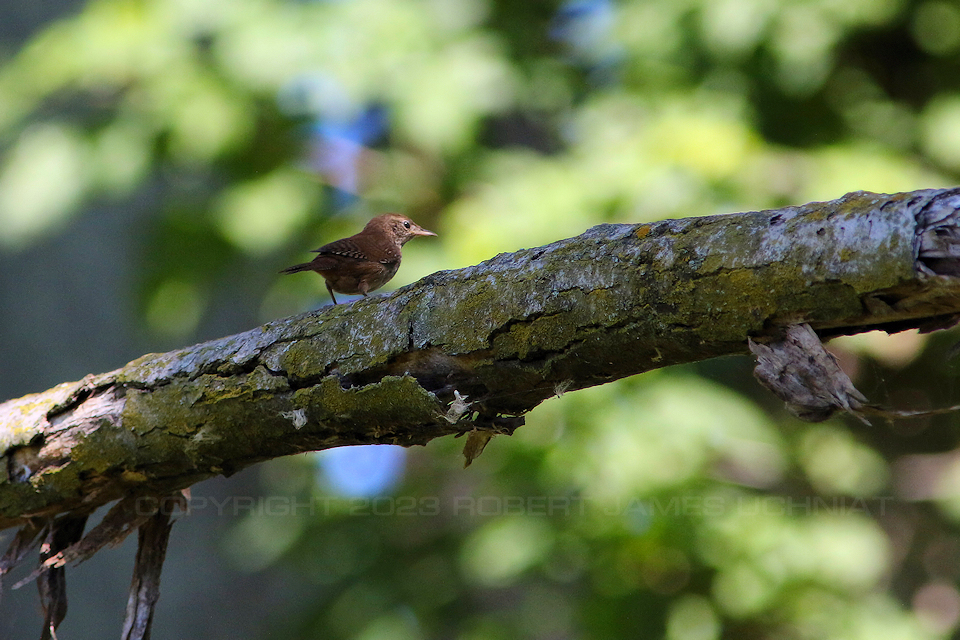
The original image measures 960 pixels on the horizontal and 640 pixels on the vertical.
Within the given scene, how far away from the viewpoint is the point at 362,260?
3.96 m

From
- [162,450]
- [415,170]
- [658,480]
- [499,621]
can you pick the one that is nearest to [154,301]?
[415,170]

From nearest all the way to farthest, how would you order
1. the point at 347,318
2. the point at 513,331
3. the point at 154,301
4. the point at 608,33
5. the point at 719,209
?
1. the point at 513,331
2. the point at 347,318
3. the point at 719,209
4. the point at 608,33
5. the point at 154,301

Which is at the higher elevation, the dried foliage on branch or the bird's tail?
the dried foliage on branch

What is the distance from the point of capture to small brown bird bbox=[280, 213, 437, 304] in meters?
3.93

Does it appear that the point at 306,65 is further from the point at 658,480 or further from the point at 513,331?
the point at 513,331

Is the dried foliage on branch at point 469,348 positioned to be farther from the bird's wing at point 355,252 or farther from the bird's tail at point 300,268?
the bird's wing at point 355,252

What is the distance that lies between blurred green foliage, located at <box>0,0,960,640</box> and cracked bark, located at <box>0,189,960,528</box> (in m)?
2.14

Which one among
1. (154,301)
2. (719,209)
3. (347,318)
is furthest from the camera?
(154,301)

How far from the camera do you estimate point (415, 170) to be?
5414mm

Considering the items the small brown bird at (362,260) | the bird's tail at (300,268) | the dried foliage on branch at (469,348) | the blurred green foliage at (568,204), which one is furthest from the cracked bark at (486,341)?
the blurred green foliage at (568,204)

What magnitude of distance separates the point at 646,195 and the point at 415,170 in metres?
1.85

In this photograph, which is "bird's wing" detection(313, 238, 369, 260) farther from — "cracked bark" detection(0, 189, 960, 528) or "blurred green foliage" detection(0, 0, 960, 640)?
"cracked bark" detection(0, 189, 960, 528)

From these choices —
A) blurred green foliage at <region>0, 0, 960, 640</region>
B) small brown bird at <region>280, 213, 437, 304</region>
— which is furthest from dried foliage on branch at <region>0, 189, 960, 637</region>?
blurred green foliage at <region>0, 0, 960, 640</region>

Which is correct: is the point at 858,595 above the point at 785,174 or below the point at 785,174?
below
